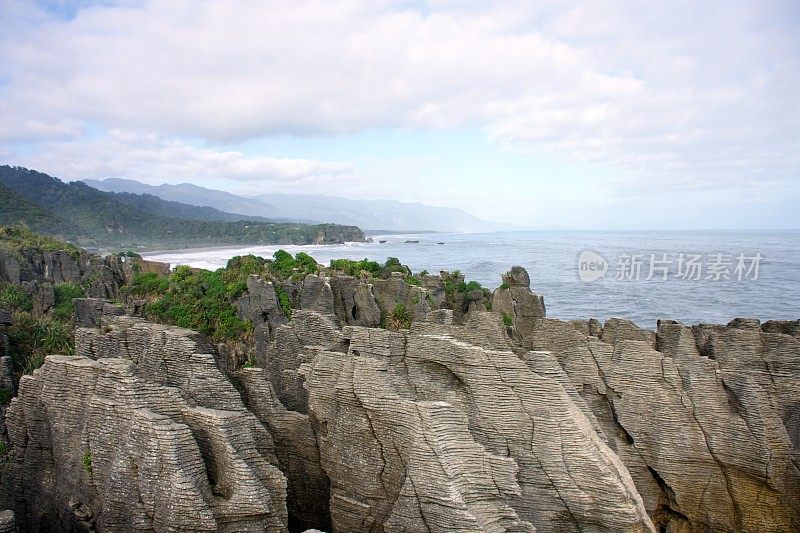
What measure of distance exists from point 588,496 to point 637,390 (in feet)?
13.4

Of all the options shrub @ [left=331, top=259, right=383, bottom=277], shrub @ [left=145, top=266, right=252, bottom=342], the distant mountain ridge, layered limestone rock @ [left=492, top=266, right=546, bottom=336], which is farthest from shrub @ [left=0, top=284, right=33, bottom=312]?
the distant mountain ridge

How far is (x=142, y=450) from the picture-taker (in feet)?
28.2

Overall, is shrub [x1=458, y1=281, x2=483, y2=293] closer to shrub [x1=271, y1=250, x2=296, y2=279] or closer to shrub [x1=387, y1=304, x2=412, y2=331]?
shrub [x1=387, y1=304, x2=412, y2=331]

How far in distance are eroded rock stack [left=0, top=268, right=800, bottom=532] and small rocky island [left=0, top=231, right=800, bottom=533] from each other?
0.11 ft

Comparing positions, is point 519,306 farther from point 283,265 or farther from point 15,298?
point 15,298

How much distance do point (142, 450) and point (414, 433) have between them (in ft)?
14.4

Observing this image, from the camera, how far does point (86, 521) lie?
30.7ft

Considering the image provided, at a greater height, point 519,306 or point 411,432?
point 411,432

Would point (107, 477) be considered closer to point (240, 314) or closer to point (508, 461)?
point (508, 461)

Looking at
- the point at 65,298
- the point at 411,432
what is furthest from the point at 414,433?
the point at 65,298

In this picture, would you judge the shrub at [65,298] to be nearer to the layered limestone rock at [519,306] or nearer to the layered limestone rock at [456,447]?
the layered limestone rock at [519,306]

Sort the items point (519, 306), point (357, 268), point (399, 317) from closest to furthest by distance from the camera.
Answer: point (399, 317) < point (519, 306) < point (357, 268)

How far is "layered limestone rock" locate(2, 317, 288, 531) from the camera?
838 cm

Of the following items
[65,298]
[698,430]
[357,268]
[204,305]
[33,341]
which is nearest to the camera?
[698,430]
